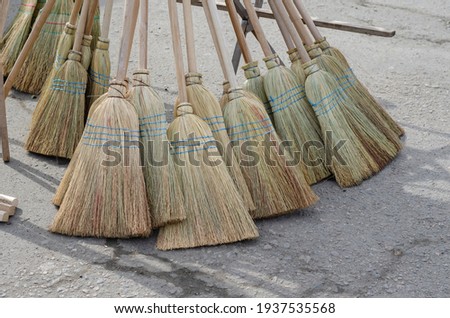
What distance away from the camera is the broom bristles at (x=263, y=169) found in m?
3.56

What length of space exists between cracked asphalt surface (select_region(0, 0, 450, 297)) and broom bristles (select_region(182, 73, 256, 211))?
0.23 m

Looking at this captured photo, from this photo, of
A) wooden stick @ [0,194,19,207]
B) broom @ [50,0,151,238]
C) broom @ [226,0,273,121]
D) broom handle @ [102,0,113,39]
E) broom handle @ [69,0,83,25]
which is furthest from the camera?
broom handle @ [69,0,83,25]

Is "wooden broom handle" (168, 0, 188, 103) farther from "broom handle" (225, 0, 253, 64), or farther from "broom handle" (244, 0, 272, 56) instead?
"broom handle" (244, 0, 272, 56)

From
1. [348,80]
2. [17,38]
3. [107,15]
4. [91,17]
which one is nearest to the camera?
[107,15]

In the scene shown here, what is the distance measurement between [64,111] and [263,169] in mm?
1124

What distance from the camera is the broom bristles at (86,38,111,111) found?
4.01 meters

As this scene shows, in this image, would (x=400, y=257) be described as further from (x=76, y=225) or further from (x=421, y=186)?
(x=76, y=225)

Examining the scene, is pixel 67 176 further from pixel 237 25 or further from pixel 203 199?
pixel 237 25

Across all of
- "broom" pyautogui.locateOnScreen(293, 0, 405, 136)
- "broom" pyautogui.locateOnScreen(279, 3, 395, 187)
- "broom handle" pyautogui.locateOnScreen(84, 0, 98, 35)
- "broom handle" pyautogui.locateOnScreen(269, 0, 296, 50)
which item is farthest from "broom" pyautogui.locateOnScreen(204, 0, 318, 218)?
"broom handle" pyautogui.locateOnScreen(84, 0, 98, 35)

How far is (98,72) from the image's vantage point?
13.3 feet

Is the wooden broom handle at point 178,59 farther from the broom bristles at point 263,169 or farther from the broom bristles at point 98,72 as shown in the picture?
the broom bristles at point 98,72

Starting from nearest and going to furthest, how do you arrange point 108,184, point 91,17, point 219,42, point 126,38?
point 108,184 → point 126,38 → point 219,42 → point 91,17

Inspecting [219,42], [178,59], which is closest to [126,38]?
[178,59]

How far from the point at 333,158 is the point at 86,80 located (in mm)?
1320
